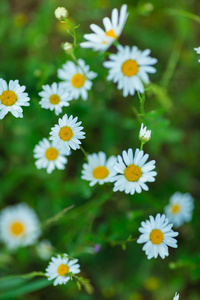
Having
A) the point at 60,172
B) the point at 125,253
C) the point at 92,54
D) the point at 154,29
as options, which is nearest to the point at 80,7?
the point at 154,29

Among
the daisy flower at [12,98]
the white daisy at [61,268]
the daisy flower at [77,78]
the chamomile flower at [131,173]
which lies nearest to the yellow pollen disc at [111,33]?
the daisy flower at [77,78]

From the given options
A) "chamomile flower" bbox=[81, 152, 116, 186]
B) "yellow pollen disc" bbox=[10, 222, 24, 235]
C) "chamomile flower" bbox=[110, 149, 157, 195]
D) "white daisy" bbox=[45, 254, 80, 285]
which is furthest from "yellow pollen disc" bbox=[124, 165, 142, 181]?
"yellow pollen disc" bbox=[10, 222, 24, 235]

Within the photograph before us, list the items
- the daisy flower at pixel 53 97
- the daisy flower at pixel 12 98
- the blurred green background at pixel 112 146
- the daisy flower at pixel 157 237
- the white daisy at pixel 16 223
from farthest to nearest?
the white daisy at pixel 16 223, the blurred green background at pixel 112 146, the daisy flower at pixel 53 97, the daisy flower at pixel 12 98, the daisy flower at pixel 157 237

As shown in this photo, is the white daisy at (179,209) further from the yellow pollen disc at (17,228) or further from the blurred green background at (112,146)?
the yellow pollen disc at (17,228)

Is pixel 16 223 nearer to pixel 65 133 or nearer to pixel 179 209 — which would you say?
pixel 179 209

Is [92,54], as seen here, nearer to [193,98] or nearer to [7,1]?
[193,98]

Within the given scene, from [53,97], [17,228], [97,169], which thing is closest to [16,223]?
[17,228]

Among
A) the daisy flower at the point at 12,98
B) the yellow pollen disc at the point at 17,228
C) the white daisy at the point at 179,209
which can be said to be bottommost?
the white daisy at the point at 179,209

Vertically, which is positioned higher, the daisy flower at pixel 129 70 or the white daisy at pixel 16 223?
the white daisy at pixel 16 223
